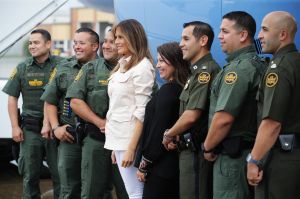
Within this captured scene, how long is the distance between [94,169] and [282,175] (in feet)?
6.25

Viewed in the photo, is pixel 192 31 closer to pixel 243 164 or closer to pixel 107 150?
pixel 243 164

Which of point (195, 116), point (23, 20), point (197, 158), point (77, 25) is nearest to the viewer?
point (195, 116)

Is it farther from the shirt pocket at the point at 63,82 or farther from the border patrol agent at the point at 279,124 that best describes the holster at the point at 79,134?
the border patrol agent at the point at 279,124

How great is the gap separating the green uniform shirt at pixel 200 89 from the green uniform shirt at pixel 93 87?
104cm

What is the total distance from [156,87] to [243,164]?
1079 millimetres

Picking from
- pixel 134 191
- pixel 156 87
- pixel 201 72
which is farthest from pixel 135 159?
pixel 201 72

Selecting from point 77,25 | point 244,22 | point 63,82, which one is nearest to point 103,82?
point 63,82

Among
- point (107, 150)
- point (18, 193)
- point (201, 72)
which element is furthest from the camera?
point (18, 193)

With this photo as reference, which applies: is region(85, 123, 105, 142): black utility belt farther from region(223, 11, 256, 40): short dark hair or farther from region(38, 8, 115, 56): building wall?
region(38, 8, 115, 56): building wall

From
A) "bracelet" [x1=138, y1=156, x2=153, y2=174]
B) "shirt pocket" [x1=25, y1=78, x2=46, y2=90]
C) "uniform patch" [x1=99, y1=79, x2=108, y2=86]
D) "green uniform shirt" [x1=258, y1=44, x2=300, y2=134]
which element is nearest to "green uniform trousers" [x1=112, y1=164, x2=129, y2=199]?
"uniform patch" [x1=99, y1=79, x2=108, y2=86]

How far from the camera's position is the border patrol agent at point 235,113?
11.9 ft

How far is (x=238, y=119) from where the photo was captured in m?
3.71

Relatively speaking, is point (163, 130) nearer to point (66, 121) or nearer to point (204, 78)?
point (204, 78)

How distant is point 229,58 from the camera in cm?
385
